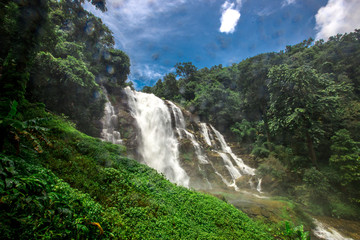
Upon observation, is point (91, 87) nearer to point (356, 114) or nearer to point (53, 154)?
point (53, 154)

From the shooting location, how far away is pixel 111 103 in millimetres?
20969

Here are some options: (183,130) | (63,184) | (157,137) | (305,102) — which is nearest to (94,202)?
(63,184)

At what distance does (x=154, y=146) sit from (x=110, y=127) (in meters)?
5.46

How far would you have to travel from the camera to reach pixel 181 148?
1950cm

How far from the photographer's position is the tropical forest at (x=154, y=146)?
138 inches

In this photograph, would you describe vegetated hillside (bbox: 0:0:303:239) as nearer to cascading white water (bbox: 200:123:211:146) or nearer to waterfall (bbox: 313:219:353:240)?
waterfall (bbox: 313:219:353:240)

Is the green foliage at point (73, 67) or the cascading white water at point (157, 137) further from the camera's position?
the cascading white water at point (157, 137)

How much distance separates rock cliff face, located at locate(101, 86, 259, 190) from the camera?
55.4 ft

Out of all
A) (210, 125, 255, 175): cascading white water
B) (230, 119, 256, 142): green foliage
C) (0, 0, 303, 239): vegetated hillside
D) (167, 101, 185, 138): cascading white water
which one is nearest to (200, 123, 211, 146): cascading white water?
(210, 125, 255, 175): cascading white water

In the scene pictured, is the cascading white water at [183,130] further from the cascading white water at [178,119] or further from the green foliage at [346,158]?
the green foliage at [346,158]

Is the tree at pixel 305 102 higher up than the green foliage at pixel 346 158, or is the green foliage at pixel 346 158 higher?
the tree at pixel 305 102

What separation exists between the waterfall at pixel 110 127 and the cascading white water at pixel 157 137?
2.80 meters

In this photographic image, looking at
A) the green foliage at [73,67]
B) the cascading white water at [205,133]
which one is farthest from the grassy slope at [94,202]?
the cascading white water at [205,133]

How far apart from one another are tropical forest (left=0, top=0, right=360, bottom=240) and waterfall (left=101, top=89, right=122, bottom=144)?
16 centimetres
